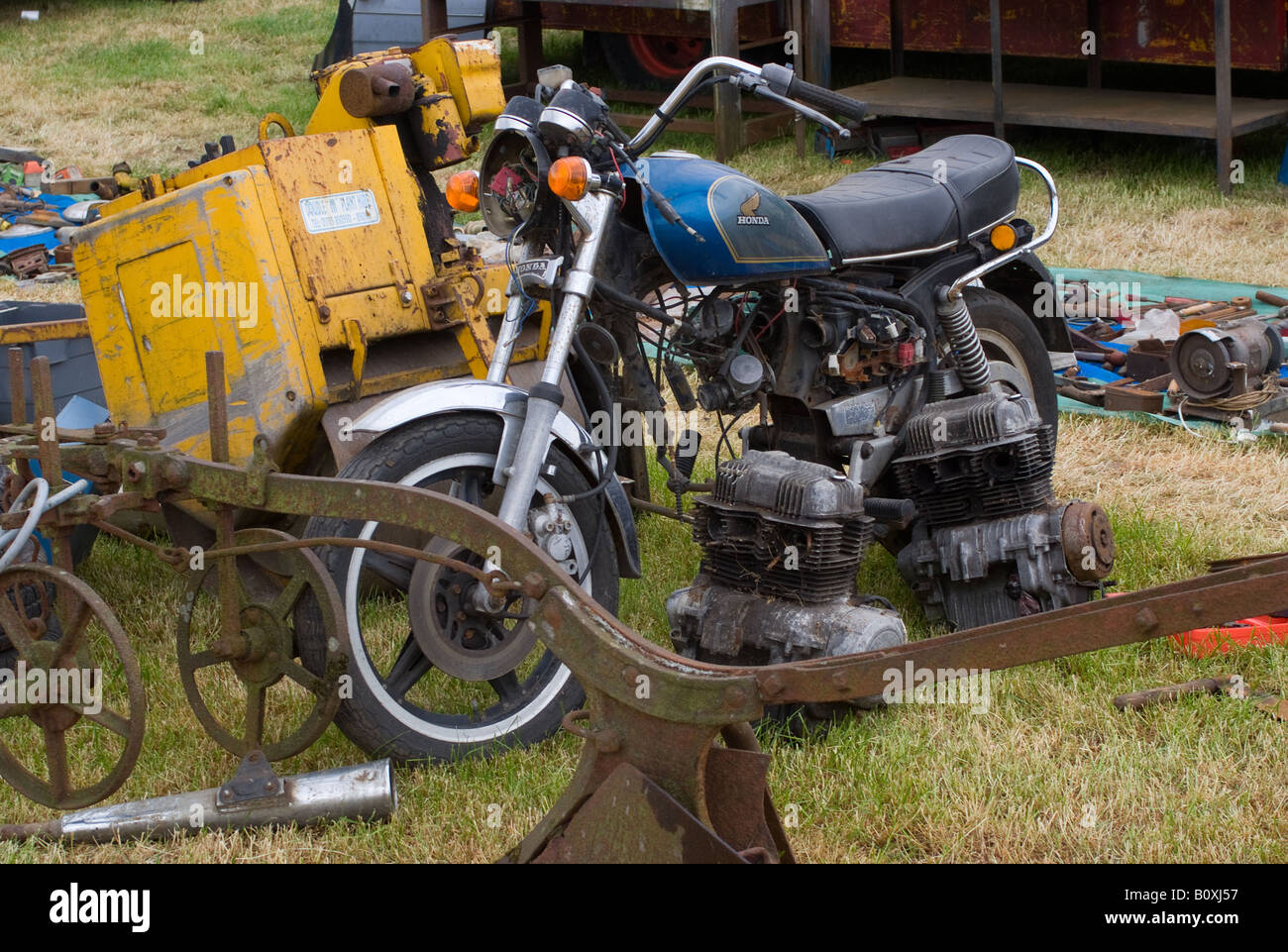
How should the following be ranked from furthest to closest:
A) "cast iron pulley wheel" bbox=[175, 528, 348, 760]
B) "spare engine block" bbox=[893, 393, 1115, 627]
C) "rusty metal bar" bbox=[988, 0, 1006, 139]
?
"rusty metal bar" bbox=[988, 0, 1006, 139] < "spare engine block" bbox=[893, 393, 1115, 627] < "cast iron pulley wheel" bbox=[175, 528, 348, 760]

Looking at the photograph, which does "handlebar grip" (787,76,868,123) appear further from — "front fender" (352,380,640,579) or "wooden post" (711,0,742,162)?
"wooden post" (711,0,742,162)

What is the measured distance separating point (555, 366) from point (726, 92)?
7.49 meters

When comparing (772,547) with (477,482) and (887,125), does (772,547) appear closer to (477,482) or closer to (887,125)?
(477,482)

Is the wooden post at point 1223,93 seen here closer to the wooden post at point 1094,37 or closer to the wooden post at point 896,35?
the wooden post at point 1094,37

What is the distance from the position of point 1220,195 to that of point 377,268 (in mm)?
6476

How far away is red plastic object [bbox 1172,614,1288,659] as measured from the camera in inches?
145

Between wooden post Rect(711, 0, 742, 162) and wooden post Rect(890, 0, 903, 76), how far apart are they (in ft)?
4.95

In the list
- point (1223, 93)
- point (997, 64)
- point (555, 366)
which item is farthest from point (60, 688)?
point (997, 64)

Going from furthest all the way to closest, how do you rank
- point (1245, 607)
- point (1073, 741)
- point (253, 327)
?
point (253, 327)
point (1073, 741)
point (1245, 607)

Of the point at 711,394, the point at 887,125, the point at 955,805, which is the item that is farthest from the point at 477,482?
the point at 887,125

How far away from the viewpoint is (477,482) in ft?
10.9

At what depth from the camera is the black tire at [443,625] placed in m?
3.10

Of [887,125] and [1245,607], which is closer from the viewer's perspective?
[1245,607]

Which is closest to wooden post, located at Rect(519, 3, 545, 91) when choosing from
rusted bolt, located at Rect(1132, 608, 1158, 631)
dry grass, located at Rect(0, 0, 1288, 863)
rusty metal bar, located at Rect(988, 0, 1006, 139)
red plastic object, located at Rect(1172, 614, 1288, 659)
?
rusty metal bar, located at Rect(988, 0, 1006, 139)
